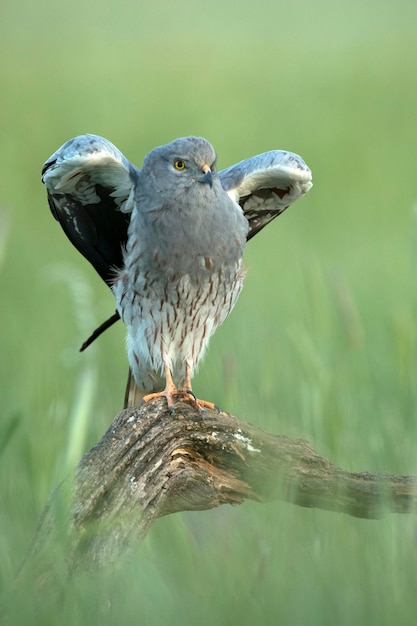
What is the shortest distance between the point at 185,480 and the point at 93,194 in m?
2.31

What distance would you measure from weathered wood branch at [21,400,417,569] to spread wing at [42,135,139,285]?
1.53m

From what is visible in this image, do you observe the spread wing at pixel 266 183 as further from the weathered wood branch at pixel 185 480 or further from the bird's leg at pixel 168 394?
the weathered wood branch at pixel 185 480

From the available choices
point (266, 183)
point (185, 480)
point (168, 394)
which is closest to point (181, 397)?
point (168, 394)

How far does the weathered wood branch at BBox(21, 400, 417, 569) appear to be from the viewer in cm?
392

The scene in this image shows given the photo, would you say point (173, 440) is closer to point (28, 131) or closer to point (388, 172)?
point (388, 172)

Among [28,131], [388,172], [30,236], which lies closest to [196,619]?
[30,236]

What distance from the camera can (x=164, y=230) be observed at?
20.1 ft

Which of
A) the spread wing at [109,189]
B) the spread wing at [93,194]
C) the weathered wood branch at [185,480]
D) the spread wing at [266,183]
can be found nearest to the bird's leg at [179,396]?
the weathered wood branch at [185,480]

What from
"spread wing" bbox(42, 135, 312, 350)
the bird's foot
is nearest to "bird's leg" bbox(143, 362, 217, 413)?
the bird's foot

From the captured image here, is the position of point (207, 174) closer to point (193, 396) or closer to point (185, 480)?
point (193, 396)

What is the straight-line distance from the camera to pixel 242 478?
4.51 metres

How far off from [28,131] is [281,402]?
1226cm

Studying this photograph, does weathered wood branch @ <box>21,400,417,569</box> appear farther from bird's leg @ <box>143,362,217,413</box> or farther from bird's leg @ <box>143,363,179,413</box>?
bird's leg @ <box>143,362,217,413</box>

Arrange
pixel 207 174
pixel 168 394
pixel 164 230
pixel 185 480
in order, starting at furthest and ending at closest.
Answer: pixel 164 230
pixel 207 174
pixel 168 394
pixel 185 480
